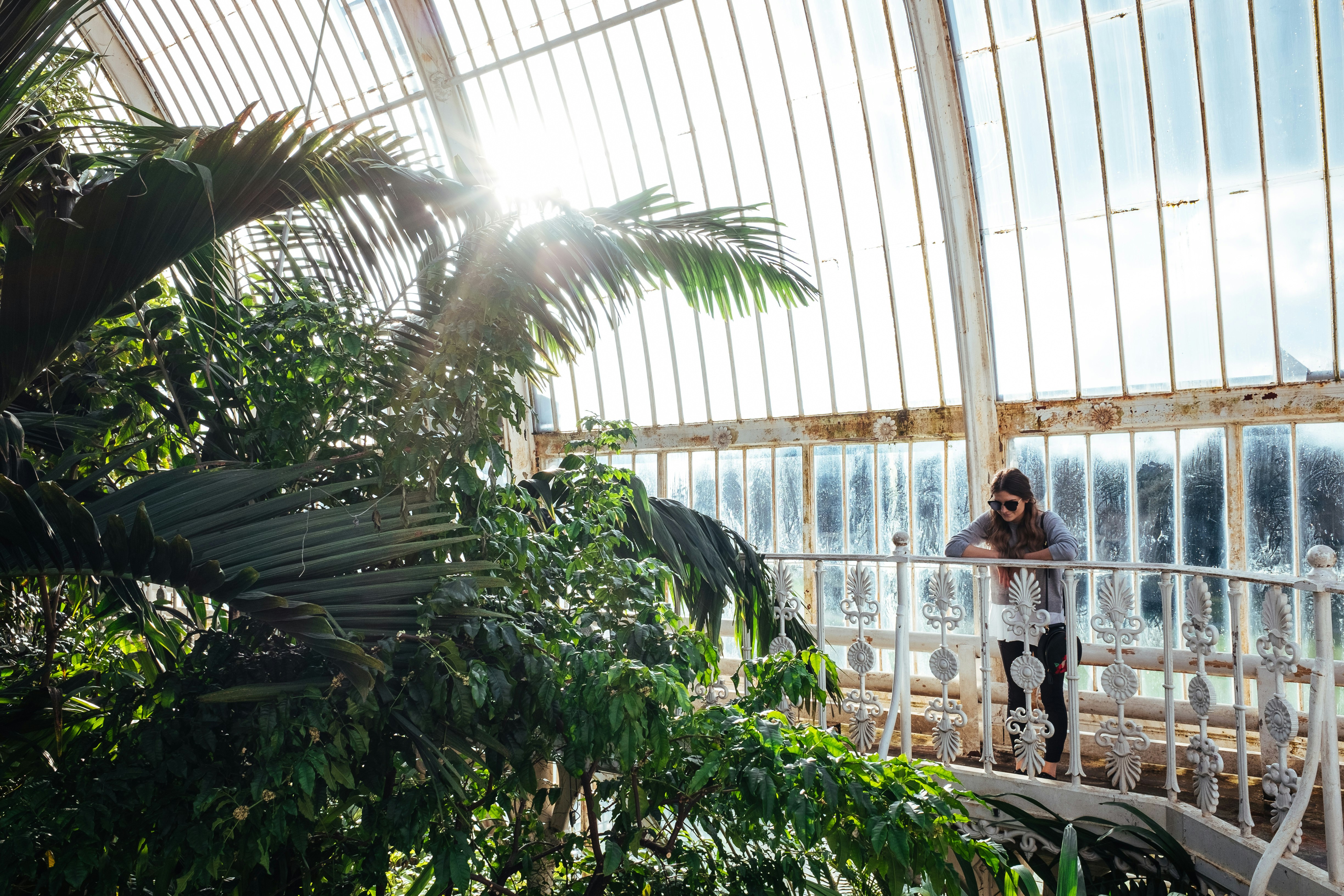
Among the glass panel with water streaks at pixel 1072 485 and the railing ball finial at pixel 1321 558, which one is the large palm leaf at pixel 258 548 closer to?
the railing ball finial at pixel 1321 558

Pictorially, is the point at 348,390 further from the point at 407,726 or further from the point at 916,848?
the point at 916,848

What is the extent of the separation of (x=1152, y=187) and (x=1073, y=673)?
3533 millimetres

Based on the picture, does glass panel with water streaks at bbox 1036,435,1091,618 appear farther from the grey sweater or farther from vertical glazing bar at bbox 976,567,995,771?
vertical glazing bar at bbox 976,567,995,771

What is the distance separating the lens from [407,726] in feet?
7.06

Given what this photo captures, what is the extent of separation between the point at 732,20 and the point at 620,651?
209 inches

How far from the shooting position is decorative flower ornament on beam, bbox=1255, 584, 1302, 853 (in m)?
2.82

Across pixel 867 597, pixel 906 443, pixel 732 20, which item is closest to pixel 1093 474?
pixel 906 443

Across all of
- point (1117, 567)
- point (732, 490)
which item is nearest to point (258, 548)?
point (1117, 567)

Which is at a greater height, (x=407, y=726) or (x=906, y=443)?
(x=906, y=443)

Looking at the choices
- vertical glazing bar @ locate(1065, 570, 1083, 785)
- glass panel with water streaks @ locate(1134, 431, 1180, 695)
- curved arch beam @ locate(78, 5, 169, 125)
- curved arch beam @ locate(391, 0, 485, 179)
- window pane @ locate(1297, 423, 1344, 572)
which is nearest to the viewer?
vertical glazing bar @ locate(1065, 570, 1083, 785)

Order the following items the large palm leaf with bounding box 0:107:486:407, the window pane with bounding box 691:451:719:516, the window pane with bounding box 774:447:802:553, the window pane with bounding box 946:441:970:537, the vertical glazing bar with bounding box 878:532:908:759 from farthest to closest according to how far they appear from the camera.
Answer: the window pane with bounding box 691:451:719:516, the window pane with bounding box 774:447:802:553, the window pane with bounding box 946:441:970:537, the vertical glazing bar with bounding box 878:532:908:759, the large palm leaf with bounding box 0:107:486:407

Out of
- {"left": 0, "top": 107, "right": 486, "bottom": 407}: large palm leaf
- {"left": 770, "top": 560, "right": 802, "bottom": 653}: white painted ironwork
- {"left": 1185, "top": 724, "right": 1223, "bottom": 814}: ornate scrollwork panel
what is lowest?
{"left": 1185, "top": 724, "right": 1223, "bottom": 814}: ornate scrollwork panel

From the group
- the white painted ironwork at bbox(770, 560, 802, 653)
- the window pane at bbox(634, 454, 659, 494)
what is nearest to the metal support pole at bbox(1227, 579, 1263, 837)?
the white painted ironwork at bbox(770, 560, 802, 653)

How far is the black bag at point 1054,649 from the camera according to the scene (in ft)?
12.6
